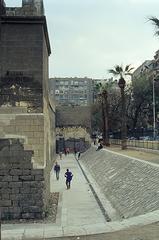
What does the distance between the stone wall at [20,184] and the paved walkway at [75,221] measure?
1.19 metres

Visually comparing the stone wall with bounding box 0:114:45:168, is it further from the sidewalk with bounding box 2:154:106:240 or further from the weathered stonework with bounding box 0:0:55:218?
the sidewalk with bounding box 2:154:106:240

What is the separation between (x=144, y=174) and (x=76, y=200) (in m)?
4.20

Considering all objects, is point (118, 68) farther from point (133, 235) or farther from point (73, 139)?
point (133, 235)

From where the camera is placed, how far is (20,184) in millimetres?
20953

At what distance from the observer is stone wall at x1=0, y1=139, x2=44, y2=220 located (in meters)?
20.9

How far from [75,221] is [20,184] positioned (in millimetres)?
2929

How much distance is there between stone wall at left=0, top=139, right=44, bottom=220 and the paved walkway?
119cm

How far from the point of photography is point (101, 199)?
24641 mm

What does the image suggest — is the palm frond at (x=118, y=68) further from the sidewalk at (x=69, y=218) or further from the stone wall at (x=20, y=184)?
the stone wall at (x=20, y=184)

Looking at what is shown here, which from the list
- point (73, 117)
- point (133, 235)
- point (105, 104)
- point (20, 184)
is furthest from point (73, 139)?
point (133, 235)

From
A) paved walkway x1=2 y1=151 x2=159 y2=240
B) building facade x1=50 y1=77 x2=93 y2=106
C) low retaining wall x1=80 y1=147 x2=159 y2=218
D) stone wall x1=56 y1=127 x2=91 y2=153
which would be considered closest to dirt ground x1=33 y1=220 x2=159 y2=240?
paved walkway x1=2 y1=151 x2=159 y2=240

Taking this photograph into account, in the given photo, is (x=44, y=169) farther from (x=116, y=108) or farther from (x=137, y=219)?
(x=116, y=108)

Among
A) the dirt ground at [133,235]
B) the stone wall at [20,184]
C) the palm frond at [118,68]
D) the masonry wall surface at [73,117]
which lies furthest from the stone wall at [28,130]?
the masonry wall surface at [73,117]

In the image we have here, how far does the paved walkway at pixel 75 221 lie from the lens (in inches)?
534
